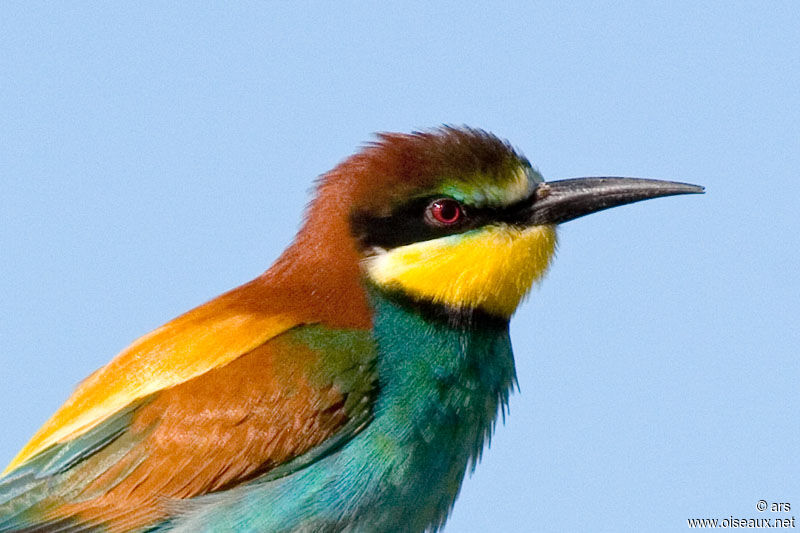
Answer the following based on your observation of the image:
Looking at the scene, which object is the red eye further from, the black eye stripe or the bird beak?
the bird beak

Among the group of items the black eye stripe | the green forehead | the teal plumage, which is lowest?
the teal plumage

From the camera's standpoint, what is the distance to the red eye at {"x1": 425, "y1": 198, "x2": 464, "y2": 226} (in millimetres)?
4172

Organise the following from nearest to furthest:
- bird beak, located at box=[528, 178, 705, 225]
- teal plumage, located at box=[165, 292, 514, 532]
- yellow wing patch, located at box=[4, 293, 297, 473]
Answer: teal plumage, located at box=[165, 292, 514, 532], yellow wing patch, located at box=[4, 293, 297, 473], bird beak, located at box=[528, 178, 705, 225]

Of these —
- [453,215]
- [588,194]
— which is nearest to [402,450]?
[453,215]

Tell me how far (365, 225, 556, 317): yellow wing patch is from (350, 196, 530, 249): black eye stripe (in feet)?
0.07

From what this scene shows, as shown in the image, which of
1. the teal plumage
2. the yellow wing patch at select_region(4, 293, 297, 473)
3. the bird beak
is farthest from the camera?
the bird beak

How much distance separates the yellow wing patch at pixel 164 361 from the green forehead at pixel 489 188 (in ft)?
1.87

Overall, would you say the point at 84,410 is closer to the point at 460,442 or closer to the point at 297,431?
the point at 297,431

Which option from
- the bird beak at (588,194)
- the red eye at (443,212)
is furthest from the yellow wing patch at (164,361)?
the bird beak at (588,194)

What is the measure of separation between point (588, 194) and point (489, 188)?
0.31 meters

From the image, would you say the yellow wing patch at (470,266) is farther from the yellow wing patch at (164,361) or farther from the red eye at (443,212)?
the yellow wing patch at (164,361)

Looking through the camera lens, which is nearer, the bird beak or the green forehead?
the green forehead

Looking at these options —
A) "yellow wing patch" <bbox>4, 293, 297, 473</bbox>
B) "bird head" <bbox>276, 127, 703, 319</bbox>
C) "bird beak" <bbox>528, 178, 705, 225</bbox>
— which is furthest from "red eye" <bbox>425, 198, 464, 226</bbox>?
"yellow wing patch" <bbox>4, 293, 297, 473</bbox>

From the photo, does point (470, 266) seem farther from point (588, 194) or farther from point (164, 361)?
point (164, 361)
